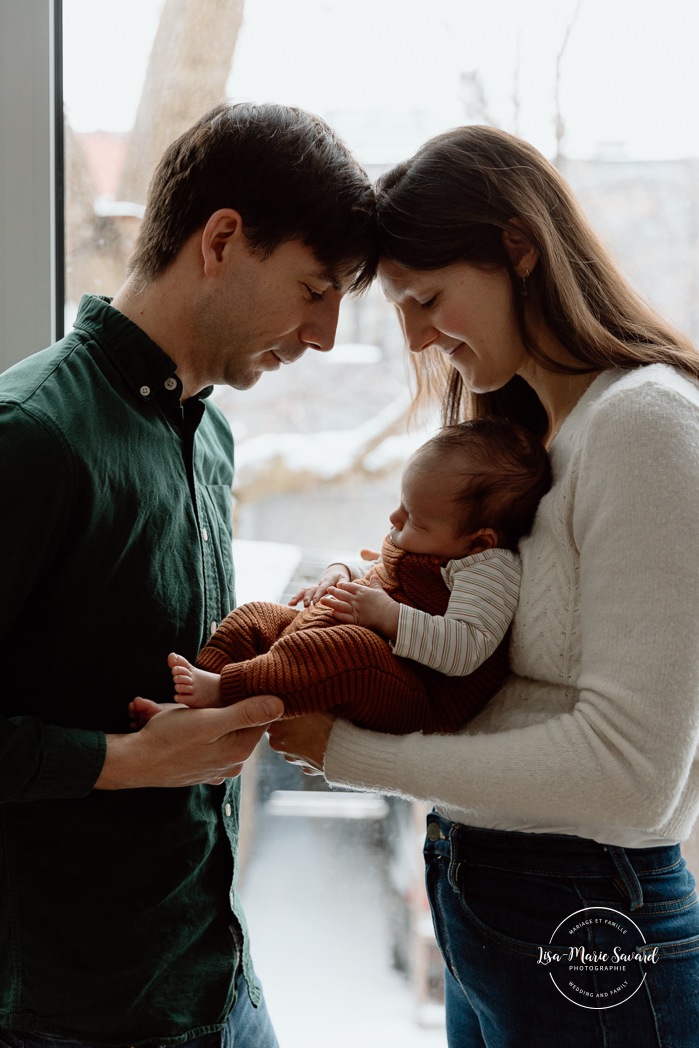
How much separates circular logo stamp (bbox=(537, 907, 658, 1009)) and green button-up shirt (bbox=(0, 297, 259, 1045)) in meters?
0.47

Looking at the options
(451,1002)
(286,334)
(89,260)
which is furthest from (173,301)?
(451,1002)

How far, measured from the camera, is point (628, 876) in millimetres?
1047

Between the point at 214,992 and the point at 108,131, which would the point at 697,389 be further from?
the point at 108,131

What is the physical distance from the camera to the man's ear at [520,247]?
1.20 meters

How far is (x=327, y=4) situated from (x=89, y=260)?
25.5 inches

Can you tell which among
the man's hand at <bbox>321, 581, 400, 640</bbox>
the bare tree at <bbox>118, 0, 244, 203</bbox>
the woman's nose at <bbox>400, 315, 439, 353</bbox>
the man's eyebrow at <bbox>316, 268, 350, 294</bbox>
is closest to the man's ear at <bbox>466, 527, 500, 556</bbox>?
the man's hand at <bbox>321, 581, 400, 640</bbox>

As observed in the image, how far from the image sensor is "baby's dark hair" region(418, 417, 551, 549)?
3.89ft

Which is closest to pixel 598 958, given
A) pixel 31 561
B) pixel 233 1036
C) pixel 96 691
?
pixel 233 1036

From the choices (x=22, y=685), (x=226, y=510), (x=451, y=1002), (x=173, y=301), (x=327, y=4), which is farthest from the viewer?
(x=327, y=4)

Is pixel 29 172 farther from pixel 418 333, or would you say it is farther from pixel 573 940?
pixel 573 940

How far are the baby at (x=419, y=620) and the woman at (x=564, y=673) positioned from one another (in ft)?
0.13

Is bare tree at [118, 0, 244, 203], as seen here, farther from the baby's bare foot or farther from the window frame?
the baby's bare foot

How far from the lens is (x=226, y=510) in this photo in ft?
4.66

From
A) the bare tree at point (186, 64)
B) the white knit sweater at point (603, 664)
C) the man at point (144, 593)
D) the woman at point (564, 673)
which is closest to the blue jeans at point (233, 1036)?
the man at point (144, 593)
